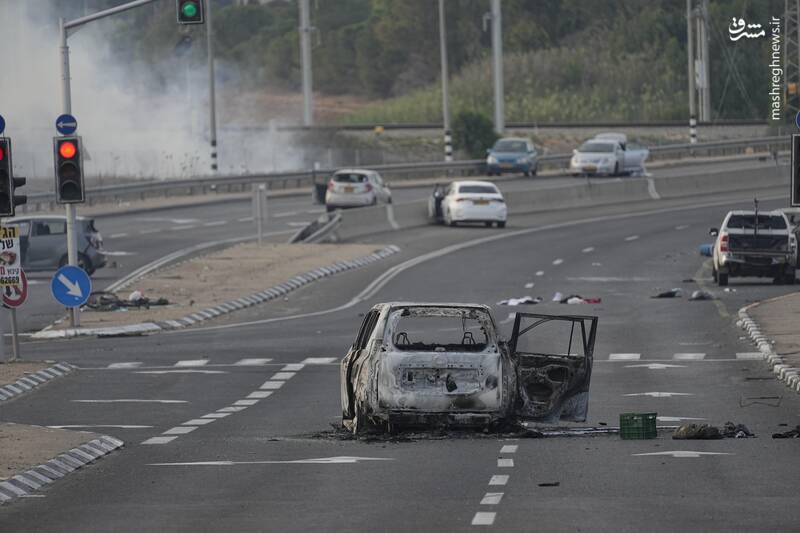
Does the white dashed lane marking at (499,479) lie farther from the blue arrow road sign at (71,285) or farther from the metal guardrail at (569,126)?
the metal guardrail at (569,126)

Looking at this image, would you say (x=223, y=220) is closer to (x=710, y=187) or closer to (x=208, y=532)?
(x=710, y=187)

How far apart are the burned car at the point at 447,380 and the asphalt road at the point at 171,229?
18.8 metres

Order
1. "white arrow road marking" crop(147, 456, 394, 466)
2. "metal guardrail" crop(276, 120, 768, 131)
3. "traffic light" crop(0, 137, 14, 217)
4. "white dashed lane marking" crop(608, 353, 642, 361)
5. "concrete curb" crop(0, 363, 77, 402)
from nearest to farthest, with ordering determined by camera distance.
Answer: "white arrow road marking" crop(147, 456, 394, 466), "traffic light" crop(0, 137, 14, 217), "concrete curb" crop(0, 363, 77, 402), "white dashed lane marking" crop(608, 353, 642, 361), "metal guardrail" crop(276, 120, 768, 131)

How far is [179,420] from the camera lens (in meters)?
21.2

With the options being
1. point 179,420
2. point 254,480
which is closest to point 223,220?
point 179,420

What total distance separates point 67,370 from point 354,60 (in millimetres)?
116732

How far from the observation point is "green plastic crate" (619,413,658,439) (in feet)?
58.9

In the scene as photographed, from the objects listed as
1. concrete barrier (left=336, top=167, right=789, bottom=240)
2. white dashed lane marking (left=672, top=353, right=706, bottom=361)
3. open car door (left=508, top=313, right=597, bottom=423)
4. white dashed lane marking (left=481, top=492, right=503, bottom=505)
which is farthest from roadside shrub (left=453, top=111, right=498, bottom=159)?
white dashed lane marking (left=481, top=492, right=503, bottom=505)

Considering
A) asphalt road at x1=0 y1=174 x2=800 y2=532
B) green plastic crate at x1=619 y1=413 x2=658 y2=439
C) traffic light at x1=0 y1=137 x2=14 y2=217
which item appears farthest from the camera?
traffic light at x1=0 y1=137 x2=14 y2=217

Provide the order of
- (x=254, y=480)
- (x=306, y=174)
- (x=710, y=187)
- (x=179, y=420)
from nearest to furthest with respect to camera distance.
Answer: (x=254, y=480), (x=179, y=420), (x=710, y=187), (x=306, y=174)

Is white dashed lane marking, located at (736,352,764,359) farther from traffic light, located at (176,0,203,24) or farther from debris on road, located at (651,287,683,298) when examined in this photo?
debris on road, located at (651,287,683,298)

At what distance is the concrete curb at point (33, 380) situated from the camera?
24391 millimetres

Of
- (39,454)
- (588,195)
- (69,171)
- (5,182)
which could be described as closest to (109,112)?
(588,195)

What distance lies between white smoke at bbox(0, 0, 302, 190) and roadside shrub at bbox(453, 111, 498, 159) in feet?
30.5
